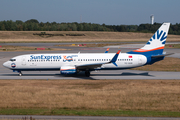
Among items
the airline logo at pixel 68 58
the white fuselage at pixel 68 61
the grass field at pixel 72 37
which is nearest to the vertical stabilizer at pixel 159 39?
Result: the white fuselage at pixel 68 61

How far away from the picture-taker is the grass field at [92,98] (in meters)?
18.9

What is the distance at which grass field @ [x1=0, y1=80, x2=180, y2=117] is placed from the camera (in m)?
18.9

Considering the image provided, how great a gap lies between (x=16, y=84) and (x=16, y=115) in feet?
46.3

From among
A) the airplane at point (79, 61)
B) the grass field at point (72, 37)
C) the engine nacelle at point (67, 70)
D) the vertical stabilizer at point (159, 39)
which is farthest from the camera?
the grass field at point (72, 37)

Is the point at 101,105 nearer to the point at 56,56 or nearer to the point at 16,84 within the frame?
the point at 16,84

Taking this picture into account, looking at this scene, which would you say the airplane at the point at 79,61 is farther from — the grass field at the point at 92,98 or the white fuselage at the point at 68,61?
the grass field at the point at 92,98

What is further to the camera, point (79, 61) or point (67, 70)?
point (79, 61)

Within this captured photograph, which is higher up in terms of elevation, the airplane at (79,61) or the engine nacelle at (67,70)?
the airplane at (79,61)

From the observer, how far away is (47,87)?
28.7 meters

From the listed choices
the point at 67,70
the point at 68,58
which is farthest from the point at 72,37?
the point at 67,70

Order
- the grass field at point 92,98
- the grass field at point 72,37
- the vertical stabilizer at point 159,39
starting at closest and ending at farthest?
the grass field at point 92,98 → the vertical stabilizer at point 159,39 → the grass field at point 72,37

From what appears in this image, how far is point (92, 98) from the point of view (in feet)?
75.3

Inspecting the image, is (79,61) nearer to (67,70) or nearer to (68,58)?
(68,58)

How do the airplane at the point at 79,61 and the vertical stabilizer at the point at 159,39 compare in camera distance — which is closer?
the airplane at the point at 79,61
